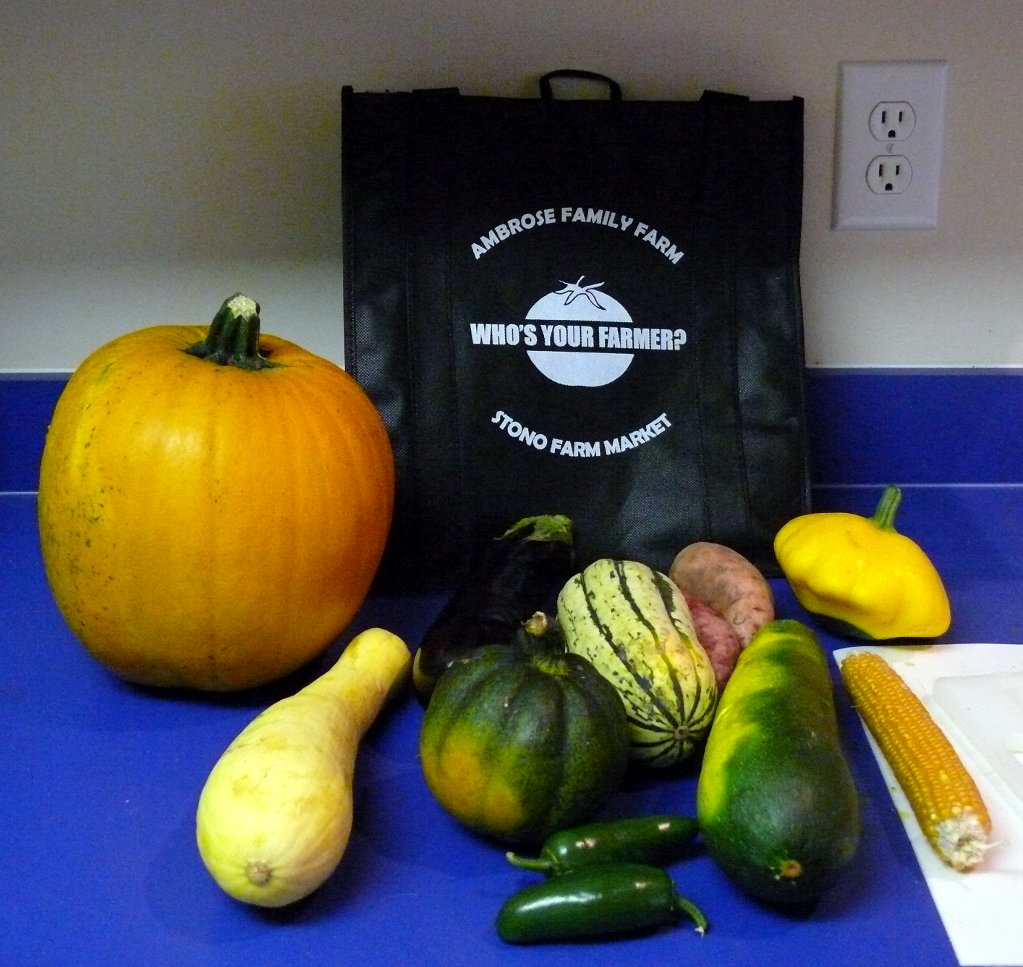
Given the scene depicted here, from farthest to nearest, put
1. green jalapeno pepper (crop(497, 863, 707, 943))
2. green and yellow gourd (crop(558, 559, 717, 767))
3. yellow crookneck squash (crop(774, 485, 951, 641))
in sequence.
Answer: yellow crookneck squash (crop(774, 485, 951, 641)) < green and yellow gourd (crop(558, 559, 717, 767)) < green jalapeno pepper (crop(497, 863, 707, 943))

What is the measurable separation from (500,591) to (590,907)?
31 cm

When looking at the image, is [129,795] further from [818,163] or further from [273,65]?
[818,163]

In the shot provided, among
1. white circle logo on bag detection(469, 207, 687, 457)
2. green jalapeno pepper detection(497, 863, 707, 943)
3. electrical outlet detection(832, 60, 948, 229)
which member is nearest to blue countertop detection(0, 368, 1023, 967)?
green jalapeno pepper detection(497, 863, 707, 943)

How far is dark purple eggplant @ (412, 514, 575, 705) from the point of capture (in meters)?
0.78

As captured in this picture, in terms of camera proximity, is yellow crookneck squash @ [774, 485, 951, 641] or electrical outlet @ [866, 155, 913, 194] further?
electrical outlet @ [866, 155, 913, 194]

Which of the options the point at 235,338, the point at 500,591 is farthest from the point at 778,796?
the point at 235,338

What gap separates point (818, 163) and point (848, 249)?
3.6 inches

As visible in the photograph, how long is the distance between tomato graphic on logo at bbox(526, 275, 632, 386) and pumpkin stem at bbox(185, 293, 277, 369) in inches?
10.8

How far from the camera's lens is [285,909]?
1.95 feet

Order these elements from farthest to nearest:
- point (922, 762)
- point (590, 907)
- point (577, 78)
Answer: point (577, 78) < point (922, 762) < point (590, 907)

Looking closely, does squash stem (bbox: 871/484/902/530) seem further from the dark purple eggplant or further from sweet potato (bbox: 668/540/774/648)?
the dark purple eggplant

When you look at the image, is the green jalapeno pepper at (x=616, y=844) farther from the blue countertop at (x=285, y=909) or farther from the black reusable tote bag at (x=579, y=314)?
the black reusable tote bag at (x=579, y=314)

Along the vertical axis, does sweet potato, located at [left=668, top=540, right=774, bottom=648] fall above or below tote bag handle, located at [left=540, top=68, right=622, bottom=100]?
below

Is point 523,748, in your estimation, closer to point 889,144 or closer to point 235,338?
point 235,338
